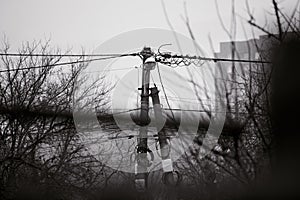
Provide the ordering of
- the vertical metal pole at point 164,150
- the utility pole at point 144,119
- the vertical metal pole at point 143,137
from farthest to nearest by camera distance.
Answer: the vertical metal pole at point 143,137
the utility pole at point 144,119
the vertical metal pole at point 164,150

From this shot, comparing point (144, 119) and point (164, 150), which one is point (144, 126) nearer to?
point (144, 119)

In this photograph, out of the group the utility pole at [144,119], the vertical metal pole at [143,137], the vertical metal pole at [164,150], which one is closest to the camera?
the vertical metal pole at [164,150]

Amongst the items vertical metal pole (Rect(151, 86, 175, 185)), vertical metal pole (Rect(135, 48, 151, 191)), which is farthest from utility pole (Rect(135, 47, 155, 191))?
vertical metal pole (Rect(151, 86, 175, 185))

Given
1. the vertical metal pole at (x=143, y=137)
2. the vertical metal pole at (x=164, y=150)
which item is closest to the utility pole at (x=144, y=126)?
the vertical metal pole at (x=143, y=137)

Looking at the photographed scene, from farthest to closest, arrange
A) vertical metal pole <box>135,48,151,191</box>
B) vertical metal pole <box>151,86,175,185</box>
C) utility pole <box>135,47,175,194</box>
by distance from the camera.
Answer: vertical metal pole <box>135,48,151,191</box> → utility pole <box>135,47,175,194</box> → vertical metal pole <box>151,86,175,185</box>

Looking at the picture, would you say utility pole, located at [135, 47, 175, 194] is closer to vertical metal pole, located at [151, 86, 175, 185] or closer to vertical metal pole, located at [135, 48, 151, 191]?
vertical metal pole, located at [135, 48, 151, 191]

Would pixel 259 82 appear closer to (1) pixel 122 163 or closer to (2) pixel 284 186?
(2) pixel 284 186

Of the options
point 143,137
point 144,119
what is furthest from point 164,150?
point 143,137

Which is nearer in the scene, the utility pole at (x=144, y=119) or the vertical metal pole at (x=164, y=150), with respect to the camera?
the vertical metal pole at (x=164, y=150)

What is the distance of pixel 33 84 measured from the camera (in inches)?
149

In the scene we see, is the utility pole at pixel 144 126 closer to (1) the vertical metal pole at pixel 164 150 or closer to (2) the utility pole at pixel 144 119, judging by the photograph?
(2) the utility pole at pixel 144 119

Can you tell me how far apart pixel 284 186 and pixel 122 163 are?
6.53 feet

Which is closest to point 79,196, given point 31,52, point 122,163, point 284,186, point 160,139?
point 122,163

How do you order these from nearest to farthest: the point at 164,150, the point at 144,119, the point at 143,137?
the point at 164,150 < the point at 144,119 < the point at 143,137
